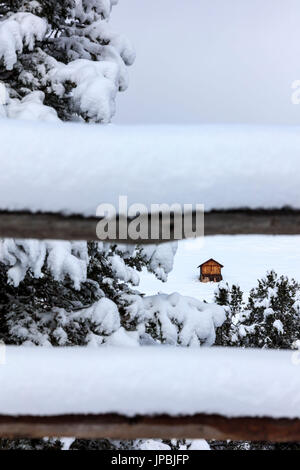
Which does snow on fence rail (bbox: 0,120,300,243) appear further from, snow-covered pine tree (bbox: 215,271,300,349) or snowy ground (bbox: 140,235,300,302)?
snowy ground (bbox: 140,235,300,302)

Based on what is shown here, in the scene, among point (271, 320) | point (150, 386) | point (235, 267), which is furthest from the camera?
point (235, 267)

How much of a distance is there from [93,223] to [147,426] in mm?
558

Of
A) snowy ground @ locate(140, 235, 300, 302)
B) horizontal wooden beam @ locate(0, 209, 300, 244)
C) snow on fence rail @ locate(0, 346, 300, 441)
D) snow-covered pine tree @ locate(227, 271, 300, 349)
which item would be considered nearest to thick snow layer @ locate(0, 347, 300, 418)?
snow on fence rail @ locate(0, 346, 300, 441)

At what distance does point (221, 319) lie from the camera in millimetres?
5332

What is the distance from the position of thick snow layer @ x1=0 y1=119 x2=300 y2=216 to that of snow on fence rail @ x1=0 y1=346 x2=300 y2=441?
0.42 meters

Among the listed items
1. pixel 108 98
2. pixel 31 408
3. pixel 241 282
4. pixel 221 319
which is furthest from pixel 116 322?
pixel 241 282

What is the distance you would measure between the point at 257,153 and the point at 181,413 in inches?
27.0

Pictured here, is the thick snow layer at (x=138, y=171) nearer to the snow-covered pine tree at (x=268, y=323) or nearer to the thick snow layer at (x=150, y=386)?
the thick snow layer at (x=150, y=386)

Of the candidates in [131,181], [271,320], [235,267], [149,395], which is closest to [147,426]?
[149,395]

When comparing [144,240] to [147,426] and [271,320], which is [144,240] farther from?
[271,320]

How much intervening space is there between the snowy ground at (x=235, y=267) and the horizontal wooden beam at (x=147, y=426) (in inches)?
1049

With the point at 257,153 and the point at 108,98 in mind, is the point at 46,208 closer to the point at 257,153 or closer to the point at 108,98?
the point at 257,153

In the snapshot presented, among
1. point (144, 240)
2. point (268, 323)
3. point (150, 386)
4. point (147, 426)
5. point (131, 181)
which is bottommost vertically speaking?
point (268, 323)

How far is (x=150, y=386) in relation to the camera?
1.42 m
